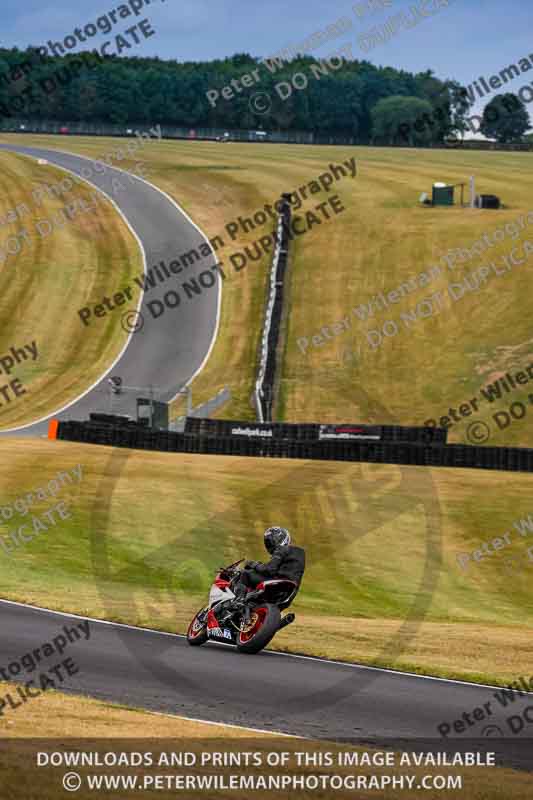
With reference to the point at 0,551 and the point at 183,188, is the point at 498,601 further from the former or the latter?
the point at 183,188

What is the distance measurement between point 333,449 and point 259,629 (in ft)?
54.6

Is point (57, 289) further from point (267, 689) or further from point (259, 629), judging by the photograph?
point (267, 689)

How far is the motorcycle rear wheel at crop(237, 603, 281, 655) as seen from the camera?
15234mm

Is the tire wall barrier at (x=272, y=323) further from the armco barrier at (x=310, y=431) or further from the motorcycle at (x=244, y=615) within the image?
the motorcycle at (x=244, y=615)

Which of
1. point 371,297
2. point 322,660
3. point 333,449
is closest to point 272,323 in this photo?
point 371,297

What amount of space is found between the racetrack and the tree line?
4278 inches

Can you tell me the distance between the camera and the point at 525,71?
59.7 metres

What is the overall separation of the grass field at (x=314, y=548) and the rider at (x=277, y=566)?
4.68 feet

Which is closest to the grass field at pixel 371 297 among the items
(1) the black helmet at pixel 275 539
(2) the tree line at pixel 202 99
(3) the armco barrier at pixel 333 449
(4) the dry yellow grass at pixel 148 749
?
(3) the armco barrier at pixel 333 449

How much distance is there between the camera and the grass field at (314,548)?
1828 centimetres

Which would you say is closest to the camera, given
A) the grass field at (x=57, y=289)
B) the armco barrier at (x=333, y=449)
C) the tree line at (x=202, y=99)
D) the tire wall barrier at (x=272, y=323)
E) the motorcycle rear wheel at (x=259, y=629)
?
the motorcycle rear wheel at (x=259, y=629)

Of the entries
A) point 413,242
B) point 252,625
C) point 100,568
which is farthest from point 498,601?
point 413,242

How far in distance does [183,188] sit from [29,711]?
68776mm

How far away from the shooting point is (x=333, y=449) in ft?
104
